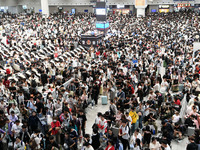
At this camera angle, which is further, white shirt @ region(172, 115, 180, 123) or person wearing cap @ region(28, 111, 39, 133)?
white shirt @ region(172, 115, 180, 123)

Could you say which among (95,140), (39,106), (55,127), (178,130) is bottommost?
(178,130)

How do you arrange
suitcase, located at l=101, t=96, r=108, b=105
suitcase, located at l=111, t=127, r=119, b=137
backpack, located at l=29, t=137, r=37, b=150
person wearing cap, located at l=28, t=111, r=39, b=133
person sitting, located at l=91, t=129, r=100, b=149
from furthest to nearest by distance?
suitcase, located at l=101, t=96, r=108, b=105 < person wearing cap, located at l=28, t=111, r=39, b=133 < suitcase, located at l=111, t=127, r=119, b=137 < person sitting, located at l=91, t=129, r=100, b=149 < backpack, located at l=29, t=137, r=37, b=150

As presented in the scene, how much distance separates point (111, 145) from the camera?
6199mm

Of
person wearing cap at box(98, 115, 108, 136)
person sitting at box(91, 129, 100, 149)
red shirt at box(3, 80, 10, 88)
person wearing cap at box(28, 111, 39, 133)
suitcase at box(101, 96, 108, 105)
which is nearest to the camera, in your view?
person sitting at box(91, 129, 100, 149)

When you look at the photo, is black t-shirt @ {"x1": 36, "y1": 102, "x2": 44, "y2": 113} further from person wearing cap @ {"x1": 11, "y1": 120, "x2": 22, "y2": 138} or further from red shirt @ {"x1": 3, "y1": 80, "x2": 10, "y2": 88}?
red shirt @ {"x1": 3, "y1": 80, "x2": 10, "y2": 88}

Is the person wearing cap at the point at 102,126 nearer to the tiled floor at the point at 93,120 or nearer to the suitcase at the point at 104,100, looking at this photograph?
the tiled floor at the point at 93,120

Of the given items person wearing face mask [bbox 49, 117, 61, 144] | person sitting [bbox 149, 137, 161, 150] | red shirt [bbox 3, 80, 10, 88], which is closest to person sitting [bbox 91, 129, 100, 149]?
person wearing face mask [bbox 49, 117, 61, 144]

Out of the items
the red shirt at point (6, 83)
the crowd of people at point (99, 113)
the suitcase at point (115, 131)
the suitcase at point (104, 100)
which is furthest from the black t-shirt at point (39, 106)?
the suitcase at point (104, 100)

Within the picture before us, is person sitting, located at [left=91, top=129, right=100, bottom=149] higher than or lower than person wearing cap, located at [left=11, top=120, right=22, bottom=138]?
lower

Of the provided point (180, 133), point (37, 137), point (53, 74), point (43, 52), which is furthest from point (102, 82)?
point (43, 52)

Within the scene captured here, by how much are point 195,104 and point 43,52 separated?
39.7ft

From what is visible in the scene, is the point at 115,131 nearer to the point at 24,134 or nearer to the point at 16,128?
the point at 24,134

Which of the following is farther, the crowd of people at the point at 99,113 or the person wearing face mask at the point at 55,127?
the person wearing face mask at the point at 55,127

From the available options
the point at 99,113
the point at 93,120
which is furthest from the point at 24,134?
the point at 93,120
